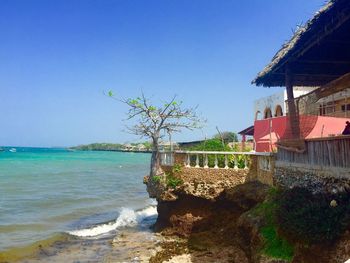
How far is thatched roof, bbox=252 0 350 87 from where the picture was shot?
8.43 metres

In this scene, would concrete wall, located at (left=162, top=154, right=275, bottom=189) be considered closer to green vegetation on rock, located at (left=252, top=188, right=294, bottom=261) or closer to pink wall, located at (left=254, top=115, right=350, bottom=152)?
pink wall, located at (left=254, top=115, right=350, bottom=152)

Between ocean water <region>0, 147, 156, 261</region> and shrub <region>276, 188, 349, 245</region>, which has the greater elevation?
shrub <region>276, 188, 349, 245</region>

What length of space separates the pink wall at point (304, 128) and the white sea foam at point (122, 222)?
799 centimetres

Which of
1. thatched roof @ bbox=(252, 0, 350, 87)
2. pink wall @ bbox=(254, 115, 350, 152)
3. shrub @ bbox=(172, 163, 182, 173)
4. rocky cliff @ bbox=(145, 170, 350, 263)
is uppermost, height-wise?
thatched roof @ bbox=(252, 0, 350, 87)

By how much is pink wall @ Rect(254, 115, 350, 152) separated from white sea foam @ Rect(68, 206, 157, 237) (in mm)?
7991

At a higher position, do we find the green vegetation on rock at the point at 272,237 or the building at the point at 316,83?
the building at the point at 316,83

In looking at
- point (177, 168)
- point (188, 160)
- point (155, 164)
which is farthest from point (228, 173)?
point (155, 164)

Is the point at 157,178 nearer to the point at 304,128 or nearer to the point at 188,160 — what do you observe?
the point at 188,160

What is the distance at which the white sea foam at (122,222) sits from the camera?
1886 centimetres

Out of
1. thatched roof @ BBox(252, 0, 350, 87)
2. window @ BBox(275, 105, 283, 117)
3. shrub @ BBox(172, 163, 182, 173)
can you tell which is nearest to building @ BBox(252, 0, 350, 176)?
thatched roof @ BBox(252, 0, 350, 87)

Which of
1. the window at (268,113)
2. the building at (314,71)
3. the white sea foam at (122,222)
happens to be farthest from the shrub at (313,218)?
the window at (268,113)

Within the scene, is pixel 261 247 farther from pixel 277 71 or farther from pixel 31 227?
pixel 31 227

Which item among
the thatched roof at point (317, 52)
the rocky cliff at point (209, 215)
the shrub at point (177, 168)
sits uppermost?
the thatched roof at point (317, 52)

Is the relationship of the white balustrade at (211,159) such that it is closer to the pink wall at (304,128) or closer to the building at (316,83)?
the pink wall at (304,128)
